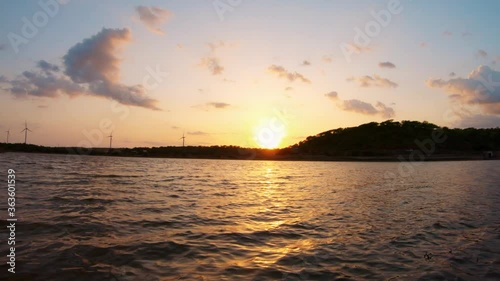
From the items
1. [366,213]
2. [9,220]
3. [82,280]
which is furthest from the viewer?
[366,213]

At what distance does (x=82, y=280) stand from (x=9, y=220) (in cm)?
929

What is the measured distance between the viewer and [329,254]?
11391 millimetres

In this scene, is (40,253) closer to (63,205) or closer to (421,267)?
(63,205)

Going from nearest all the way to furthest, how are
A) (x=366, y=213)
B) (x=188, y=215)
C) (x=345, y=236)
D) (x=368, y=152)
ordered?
(x=345, y=236) → (x=188, y=215) → (x=366, y=213) → (x=368, y=152)

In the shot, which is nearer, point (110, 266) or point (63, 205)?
point (110, 266)

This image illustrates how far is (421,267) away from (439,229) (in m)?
6.54

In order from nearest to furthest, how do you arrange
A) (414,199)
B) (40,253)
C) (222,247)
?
(40,253)
(222,247)
(414,199)

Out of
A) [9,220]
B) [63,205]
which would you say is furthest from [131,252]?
[63,205]

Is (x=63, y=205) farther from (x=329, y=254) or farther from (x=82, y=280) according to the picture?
(x=329, y=254)

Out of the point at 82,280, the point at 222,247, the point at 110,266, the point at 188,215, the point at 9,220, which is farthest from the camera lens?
the point at 188,215

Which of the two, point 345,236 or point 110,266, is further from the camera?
point 345,236

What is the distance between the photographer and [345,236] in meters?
14.1

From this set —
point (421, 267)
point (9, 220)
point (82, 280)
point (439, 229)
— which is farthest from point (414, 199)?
point (9, 220)

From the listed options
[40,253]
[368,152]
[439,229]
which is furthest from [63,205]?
[368,152]
